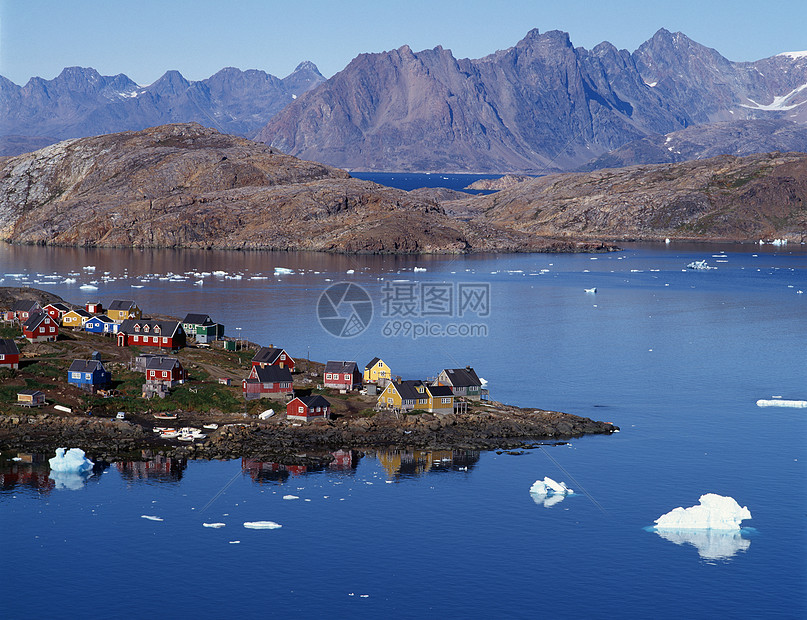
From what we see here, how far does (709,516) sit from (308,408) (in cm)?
2725

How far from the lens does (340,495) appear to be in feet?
185

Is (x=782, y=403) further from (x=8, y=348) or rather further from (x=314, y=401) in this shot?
(x=8, y=348)

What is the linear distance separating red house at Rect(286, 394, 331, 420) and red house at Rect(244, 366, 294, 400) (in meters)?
3.27

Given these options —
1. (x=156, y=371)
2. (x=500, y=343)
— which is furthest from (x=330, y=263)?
(x=156, y=371)

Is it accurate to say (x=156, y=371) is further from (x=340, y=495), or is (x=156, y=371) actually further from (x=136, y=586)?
(x=136, y=586)

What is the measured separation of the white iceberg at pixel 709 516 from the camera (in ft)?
171

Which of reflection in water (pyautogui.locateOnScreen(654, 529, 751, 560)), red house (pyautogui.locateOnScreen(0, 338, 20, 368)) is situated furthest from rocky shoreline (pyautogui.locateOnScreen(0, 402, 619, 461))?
reflection in water (pyautogui.locateOnScreen(654, 529, 751, 560))

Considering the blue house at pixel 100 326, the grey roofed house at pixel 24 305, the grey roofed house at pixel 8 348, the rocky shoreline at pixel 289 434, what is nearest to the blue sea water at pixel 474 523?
the rocky shoreline at pixel 289 434

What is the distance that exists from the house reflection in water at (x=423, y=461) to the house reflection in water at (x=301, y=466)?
2.08m

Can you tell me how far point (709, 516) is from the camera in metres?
52.5

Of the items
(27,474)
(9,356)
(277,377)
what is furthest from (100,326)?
(27,474)

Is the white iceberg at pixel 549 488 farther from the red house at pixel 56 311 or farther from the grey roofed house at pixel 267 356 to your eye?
the red house at pixel 56 311

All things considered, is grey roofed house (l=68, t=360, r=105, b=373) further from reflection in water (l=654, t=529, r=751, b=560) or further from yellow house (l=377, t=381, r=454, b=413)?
reflection in water (l=654, t=529, r=751, b=560)

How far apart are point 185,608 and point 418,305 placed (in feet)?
296
